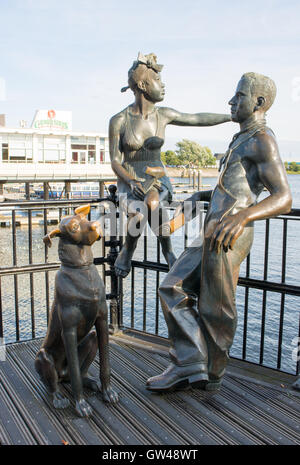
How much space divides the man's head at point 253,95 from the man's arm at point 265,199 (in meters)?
0.22

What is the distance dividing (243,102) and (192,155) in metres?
99.9

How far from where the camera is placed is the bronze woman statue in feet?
13.0

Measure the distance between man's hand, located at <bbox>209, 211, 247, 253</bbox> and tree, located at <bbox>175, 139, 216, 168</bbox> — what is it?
98980 mm

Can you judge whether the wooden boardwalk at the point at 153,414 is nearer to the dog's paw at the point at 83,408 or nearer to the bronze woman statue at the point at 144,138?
the dog's paw at the point at 83,408

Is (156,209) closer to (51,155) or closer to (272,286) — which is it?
(272,286)

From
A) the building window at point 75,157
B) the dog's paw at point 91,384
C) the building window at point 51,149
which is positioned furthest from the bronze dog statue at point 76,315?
the building window at point 75,157

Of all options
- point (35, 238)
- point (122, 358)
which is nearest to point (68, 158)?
point (35, 238)

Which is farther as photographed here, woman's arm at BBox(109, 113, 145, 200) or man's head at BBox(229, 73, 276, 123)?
woman's arm at BBox(109, 113, 145, 200)

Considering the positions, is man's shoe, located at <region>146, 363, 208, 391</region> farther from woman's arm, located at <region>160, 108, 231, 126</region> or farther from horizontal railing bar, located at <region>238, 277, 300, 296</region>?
woman's arm, located at <region>160, 108, 231, 126</region>

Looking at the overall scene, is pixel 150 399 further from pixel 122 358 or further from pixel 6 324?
pixel 6 324

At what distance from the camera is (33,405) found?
10.8 feet

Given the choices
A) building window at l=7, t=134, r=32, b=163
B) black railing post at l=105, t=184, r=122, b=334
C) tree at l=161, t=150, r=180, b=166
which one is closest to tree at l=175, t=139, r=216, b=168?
tree at l=161, t=150, r=180, b=166

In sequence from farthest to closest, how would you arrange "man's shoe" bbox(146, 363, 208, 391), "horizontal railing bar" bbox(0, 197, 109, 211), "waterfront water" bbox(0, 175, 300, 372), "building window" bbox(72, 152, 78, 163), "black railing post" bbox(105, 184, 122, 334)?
"building window" bbox(72, 152, 78, 163)
"waterfront water" bbox(0, 175, 300, 372)
"black railing post" bbox(105, 184, 122, 334)
"horizontal railing bar" bbox(0, 197, 109, 211)
"man's shoe" bbox(146, 363, 208, 391)

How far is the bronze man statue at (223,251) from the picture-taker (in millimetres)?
3062
